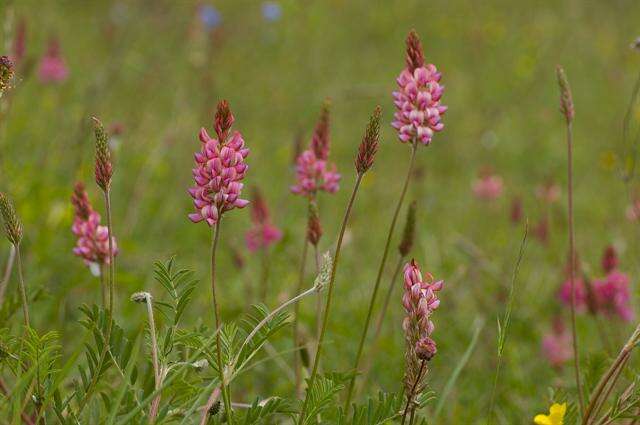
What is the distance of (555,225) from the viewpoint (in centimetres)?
420

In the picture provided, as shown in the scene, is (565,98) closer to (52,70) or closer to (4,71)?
(4,71)

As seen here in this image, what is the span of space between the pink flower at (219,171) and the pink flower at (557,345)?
171 centimetres

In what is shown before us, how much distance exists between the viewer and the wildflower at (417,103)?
5.32 feet

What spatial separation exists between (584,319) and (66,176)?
2.22 m

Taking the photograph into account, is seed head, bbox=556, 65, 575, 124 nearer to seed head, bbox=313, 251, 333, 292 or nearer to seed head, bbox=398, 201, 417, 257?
seed head, bbox=398, 201, 417, 257

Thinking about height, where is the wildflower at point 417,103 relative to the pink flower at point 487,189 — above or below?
above

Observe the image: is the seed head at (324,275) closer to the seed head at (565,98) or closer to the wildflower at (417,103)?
the wildflower at (417,103)

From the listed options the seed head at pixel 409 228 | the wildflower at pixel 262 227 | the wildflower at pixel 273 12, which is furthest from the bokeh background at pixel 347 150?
the seed head at pixel 409 228

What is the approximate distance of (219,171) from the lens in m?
1.41

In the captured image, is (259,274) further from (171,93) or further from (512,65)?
(512,65)

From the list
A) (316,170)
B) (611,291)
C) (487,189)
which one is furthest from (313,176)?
(487,189)

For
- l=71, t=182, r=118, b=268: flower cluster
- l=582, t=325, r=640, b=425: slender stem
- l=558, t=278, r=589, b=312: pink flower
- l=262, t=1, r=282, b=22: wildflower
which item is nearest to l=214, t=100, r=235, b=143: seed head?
l=71, t=182, r=118, b=268: flower cluster

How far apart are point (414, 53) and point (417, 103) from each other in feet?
0.32

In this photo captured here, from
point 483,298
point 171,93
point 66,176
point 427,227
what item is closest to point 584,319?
point 483,298
